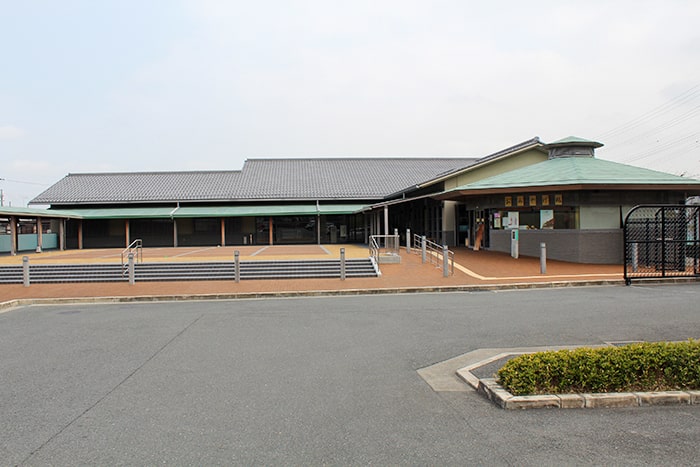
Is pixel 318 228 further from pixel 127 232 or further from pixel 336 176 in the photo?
pixel 127 232

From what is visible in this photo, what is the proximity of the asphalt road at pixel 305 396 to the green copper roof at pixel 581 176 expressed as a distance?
8.80 meters

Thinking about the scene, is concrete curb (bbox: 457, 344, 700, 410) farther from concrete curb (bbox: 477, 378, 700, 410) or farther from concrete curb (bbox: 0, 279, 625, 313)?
concrete curb (bbox: 0, 279, 625, 313)

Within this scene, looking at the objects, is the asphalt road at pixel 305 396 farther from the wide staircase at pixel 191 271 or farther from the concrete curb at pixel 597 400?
the wide staircase at pixel 191 271

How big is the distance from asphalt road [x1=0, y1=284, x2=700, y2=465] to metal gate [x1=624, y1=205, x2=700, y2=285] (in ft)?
15.4

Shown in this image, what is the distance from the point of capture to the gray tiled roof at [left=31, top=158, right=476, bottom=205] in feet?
117

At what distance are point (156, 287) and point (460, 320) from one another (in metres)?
10.3

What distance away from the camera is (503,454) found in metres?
3.61

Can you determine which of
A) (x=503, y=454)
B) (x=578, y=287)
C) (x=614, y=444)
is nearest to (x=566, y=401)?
(x=614, y=444)

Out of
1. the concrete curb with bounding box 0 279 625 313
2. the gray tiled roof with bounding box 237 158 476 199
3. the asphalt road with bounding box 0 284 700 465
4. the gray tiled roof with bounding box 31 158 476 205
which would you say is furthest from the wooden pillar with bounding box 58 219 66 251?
the asphalt road with bounding box 0 284 700 465

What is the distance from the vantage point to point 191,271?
696 inches

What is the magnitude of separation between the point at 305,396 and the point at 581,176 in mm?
16715

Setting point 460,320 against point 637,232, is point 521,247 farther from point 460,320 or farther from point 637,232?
point 460,320

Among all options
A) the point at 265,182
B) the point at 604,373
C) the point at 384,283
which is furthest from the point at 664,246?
the point at 265,182

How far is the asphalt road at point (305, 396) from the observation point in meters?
3.71
